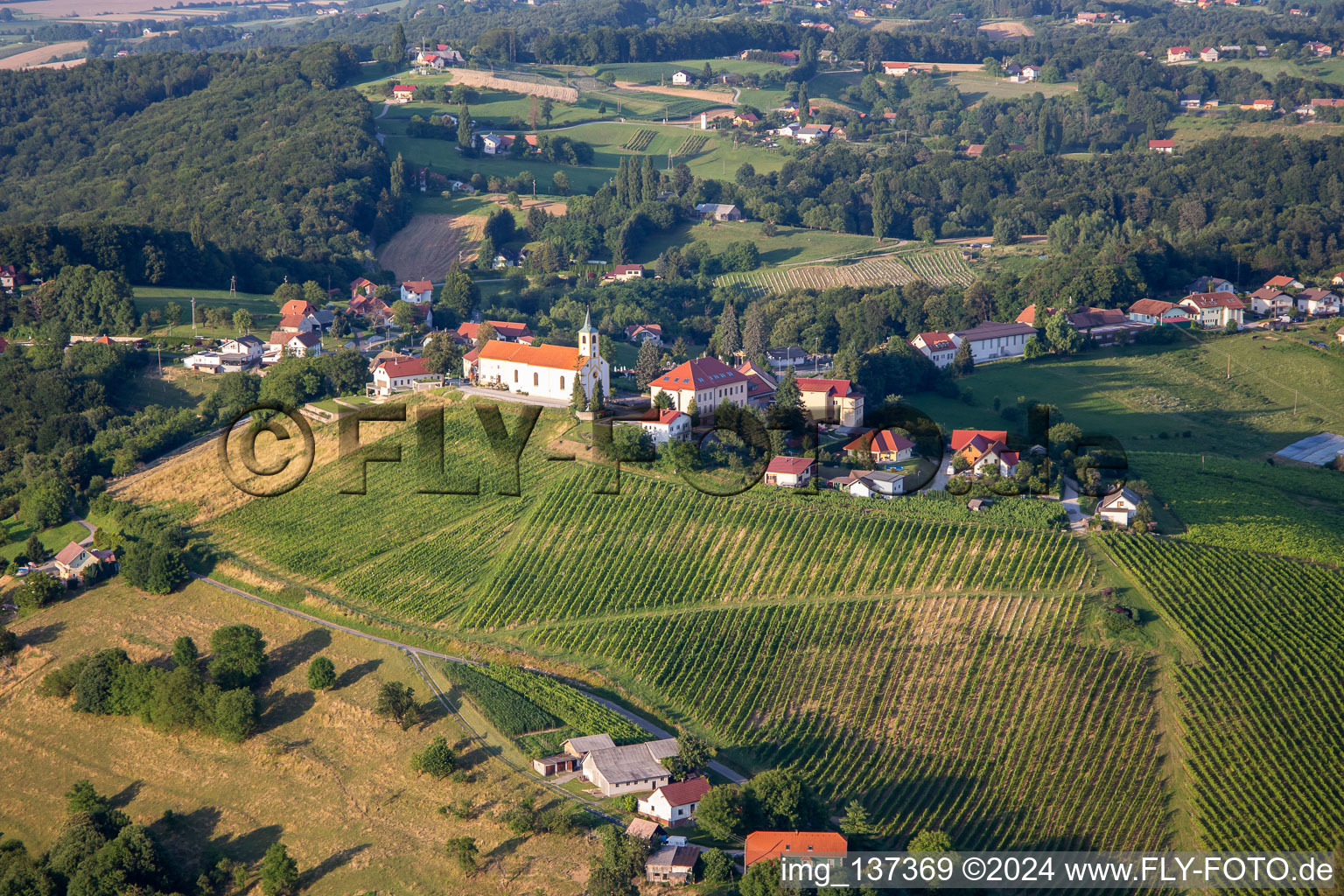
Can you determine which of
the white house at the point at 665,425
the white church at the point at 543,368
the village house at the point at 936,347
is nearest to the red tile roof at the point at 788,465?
the white house at the point at 665,425

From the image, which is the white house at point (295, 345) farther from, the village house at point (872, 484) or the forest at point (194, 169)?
the village house at point (872, 484)

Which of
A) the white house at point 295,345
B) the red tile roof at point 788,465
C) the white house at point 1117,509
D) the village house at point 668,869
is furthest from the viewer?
the white house at point 295,345

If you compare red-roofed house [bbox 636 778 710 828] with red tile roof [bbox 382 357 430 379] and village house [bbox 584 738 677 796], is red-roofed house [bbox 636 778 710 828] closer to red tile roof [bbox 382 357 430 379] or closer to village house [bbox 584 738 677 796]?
village house [bbox 584 738 677 796]

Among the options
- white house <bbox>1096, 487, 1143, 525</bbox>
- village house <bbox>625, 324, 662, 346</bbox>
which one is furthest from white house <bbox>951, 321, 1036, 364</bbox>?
white house <bbox>1096, 487, 1143, 525</bbox>

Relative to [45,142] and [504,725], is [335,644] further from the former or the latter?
[45,142]

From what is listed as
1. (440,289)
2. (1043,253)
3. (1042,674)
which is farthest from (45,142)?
(1042,674)

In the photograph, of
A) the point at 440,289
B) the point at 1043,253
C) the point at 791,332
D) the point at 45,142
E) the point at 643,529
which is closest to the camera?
the point at 643,529

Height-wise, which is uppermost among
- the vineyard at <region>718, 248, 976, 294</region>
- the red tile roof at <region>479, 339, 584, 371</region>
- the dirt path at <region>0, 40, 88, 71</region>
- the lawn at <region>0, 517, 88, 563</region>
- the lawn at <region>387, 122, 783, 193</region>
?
the dirt path at <region>0, 40, 88, 71</region>
